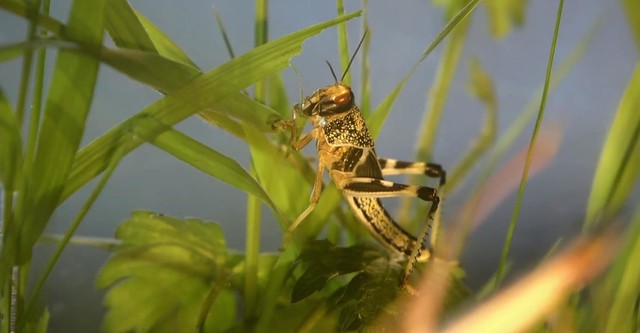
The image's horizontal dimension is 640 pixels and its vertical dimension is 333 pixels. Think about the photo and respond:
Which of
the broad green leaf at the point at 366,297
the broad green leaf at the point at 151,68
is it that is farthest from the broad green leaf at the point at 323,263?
the broad green leaf at the point at 151,68

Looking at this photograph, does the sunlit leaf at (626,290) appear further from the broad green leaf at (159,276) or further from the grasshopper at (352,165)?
the broad green leaf at (159,276)

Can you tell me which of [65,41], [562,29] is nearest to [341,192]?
[65,41]

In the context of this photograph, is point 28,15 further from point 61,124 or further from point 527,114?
point 527,114

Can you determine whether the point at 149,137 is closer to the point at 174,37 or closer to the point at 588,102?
the point at 174,37

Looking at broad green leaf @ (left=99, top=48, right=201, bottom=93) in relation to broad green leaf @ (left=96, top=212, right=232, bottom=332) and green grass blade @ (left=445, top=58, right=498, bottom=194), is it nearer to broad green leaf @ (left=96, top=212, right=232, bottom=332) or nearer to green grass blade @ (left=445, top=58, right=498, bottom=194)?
broad green leaf @ (left=96, top=212, right=232, bottom=332)

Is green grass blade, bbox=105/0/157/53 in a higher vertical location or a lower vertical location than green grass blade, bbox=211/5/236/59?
lower

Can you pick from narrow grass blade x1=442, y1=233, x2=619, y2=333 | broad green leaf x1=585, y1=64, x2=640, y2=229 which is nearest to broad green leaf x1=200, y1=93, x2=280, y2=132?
narrow grass blade x1=442, y1=233, x2=619, y2=333
